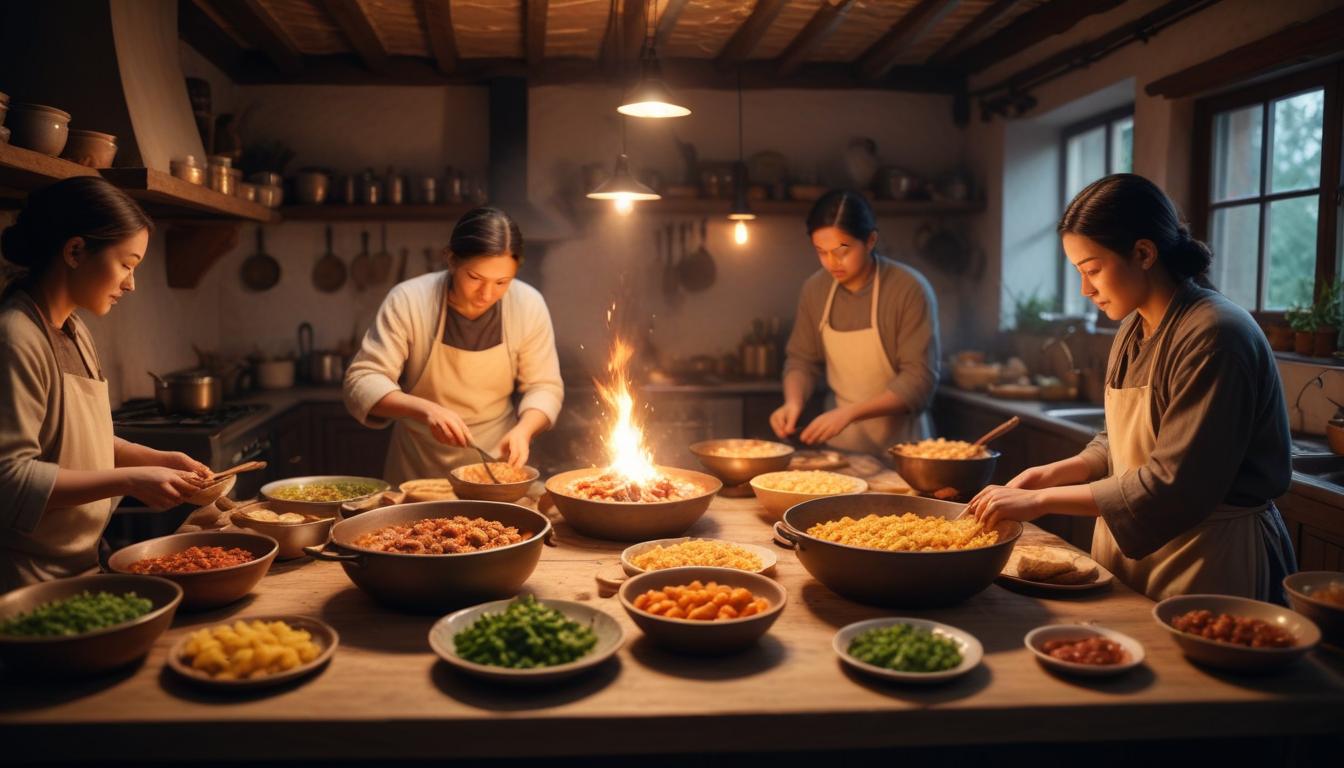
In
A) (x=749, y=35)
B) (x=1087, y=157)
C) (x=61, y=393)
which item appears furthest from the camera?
(x=1087, y=157)

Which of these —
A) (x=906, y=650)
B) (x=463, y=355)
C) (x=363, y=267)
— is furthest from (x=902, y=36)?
(x=906, y=650)

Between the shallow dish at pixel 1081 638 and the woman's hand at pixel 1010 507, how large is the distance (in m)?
0.27

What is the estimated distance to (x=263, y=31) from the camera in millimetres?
4930

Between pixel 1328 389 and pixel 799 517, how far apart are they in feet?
8.41

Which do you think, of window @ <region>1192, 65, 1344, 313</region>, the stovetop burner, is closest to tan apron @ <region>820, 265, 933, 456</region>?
window @ <region>1192, 65, 1344, 313</region>

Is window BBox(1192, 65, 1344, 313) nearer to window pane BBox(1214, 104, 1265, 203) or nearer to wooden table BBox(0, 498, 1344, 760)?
window pane BBox(1214, 104, 1265, 203)

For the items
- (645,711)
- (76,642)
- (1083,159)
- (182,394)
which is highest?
(1083,159)

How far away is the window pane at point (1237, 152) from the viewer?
164 inches

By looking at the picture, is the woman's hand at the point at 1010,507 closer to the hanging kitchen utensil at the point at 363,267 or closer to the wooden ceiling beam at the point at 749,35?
the wooden ceiling beam at the point at 749,35

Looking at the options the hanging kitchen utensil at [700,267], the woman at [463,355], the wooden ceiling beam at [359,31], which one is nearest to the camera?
the woman at [463,355]

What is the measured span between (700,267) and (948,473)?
12.4ft

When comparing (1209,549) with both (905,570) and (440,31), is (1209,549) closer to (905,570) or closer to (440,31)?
(905,570)

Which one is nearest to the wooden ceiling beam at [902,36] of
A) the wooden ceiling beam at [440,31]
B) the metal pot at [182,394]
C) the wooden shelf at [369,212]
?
the wooden ceiling beam at [440,31]

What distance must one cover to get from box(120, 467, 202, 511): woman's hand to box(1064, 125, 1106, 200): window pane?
5.09 m
